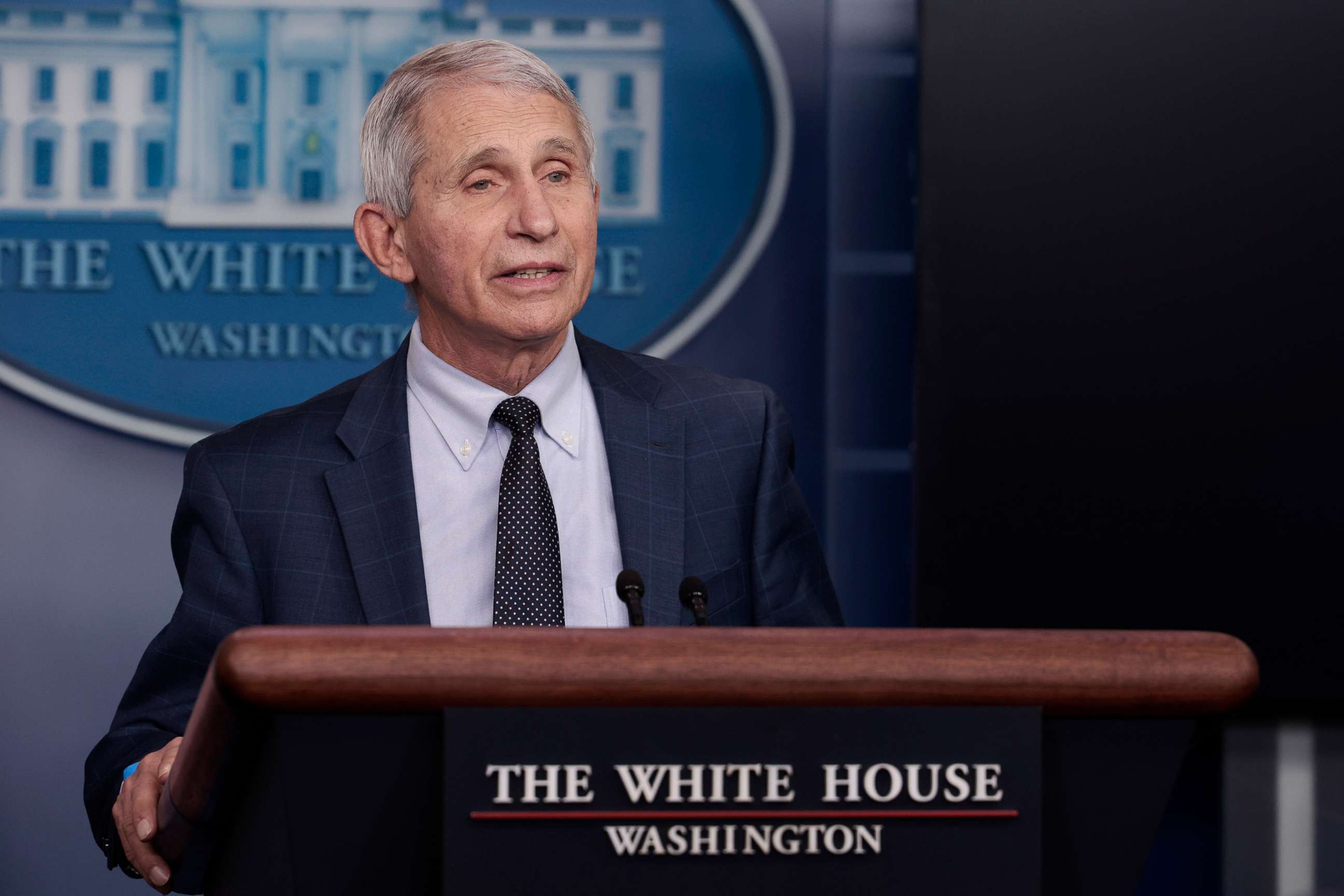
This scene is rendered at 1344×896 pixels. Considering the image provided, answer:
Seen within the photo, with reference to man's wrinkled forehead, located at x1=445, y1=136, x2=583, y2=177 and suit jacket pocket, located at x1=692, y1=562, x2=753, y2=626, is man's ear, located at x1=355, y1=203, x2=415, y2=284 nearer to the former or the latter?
man's wrinkled forehead, located at x1=445, y1=136, x2=583, y2=177

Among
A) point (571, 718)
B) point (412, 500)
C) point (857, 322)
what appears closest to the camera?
point (571, 718)

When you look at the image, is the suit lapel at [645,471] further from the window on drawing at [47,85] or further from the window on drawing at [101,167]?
the window on drawing at [47,85]

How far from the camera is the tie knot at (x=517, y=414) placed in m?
1.60

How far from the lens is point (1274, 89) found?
236 centimetres

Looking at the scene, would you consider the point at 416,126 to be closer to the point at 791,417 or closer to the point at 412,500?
the point at 412,500

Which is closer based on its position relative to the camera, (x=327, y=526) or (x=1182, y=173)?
(x=327, y=526)

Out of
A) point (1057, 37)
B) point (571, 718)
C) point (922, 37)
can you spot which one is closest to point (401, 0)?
point (922, 37)

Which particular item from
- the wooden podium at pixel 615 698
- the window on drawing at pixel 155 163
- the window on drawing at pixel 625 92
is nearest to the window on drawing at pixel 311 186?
the window on drawing at pixel 155 163

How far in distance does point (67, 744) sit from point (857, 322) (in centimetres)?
173

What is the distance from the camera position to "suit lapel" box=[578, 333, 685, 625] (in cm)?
155

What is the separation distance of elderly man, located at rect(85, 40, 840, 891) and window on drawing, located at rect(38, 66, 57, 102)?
4.18 ft

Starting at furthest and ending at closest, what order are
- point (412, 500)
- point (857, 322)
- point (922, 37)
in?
1. point (857, 322)
2. point (922, 37)
3. point (412, 500)

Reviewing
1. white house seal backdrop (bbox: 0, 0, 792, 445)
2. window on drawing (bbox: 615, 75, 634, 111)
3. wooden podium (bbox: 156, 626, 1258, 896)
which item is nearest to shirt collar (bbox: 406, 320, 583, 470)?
wooden podium (bbox: 156, 626, 1258, 896)

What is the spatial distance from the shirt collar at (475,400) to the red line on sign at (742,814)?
83cm
